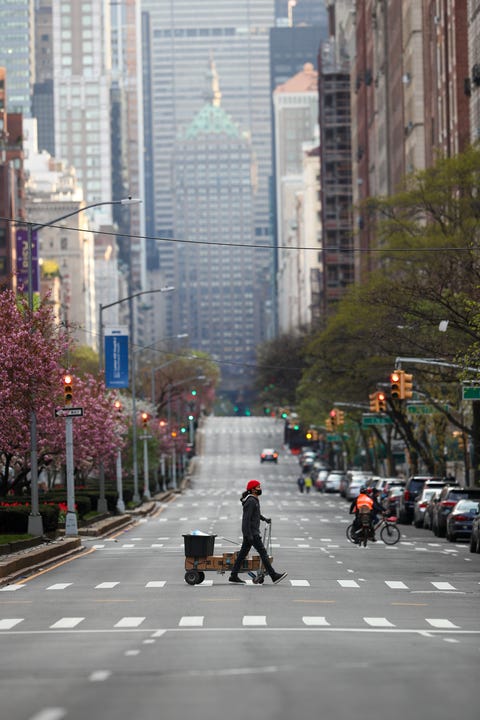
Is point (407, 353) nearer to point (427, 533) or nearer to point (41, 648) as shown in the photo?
point (427, 533)

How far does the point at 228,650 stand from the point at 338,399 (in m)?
84.9

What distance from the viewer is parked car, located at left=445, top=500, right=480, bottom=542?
47156 mm

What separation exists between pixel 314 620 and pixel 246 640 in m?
3.17

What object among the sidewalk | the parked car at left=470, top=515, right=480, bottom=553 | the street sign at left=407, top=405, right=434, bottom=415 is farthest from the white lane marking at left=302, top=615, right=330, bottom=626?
the street sign at left=407, top=405, right=434, bottom=415

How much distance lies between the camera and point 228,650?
1702cm

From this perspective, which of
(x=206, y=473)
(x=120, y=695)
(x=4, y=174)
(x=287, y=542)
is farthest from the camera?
(x=206, y=473)

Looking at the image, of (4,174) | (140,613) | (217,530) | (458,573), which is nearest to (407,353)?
(217,530)

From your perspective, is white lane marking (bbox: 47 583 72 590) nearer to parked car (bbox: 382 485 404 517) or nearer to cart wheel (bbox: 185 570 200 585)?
cart wheel (bbox: 185 570 200 585)

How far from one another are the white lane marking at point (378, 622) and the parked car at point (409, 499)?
42249 mm

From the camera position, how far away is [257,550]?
2770cm

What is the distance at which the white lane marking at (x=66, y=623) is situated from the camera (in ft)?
67.6

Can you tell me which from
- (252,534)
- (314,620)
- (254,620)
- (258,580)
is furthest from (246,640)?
(258,580)

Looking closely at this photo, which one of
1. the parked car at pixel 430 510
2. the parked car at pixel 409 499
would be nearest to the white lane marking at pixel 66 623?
the parked car at pixel 430 510

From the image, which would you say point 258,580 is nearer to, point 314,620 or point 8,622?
point 314,620
